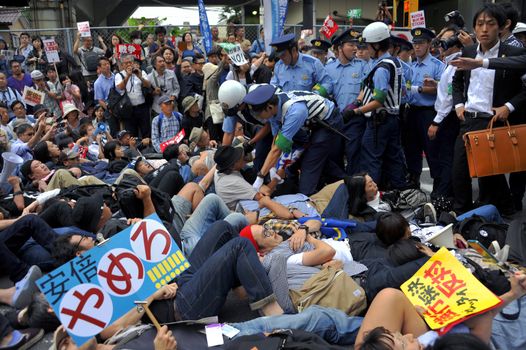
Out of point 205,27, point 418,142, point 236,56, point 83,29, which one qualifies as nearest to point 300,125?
point 418,142

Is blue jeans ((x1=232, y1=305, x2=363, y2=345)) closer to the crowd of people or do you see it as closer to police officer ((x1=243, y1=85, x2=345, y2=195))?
the crowd of people

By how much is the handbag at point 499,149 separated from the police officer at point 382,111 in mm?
1154

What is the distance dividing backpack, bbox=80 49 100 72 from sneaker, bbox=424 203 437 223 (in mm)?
8827

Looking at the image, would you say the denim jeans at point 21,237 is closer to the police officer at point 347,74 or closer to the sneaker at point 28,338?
the sneaker at point 28,338

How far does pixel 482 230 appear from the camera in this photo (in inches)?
169

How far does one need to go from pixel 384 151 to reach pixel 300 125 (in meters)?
1.30

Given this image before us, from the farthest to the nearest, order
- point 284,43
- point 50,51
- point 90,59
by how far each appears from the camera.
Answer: point 90,59, point 50,51, point 284,43

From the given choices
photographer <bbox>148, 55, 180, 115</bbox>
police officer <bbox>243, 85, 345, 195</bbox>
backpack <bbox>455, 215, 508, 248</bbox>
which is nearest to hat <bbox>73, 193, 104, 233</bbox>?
police officer <bbox>243, 85, 345, 195</bbox>

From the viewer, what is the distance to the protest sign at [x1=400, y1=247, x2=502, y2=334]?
2895 millimetres

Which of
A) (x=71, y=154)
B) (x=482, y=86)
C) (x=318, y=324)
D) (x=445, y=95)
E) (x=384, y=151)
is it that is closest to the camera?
(x=318, y=324)

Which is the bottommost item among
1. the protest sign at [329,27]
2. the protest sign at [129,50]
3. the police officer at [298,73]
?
the police officer at [298,73]

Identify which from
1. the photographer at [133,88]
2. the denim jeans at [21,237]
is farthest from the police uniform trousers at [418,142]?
the photographer at [133,88]

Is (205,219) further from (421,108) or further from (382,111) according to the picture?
(421,108)

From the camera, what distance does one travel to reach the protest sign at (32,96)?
936 cm
